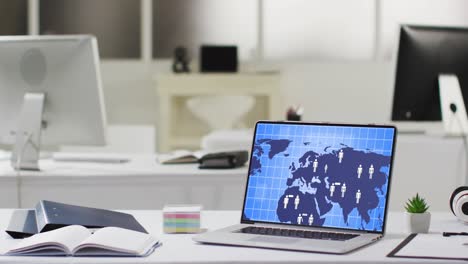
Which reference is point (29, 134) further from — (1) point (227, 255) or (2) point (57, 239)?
(1) point (227, 255)

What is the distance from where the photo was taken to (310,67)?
7082mm

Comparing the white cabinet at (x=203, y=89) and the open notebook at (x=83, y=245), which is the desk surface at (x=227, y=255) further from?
the white cabinet at (x=203, y=89)

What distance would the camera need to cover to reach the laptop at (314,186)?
6.66ft

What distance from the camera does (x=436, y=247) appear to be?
76.9 inches

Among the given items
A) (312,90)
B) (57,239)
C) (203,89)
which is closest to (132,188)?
(57,239)

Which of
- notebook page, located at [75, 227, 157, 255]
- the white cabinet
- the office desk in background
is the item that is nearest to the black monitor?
the office desk in background

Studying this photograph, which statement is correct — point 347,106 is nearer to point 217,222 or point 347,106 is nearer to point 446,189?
point 446,189

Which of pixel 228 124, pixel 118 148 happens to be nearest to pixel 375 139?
pixel 118 148

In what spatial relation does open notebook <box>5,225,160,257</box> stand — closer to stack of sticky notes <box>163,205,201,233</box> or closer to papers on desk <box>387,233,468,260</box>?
stack of sticky notes <box>163,205,201,233</box>

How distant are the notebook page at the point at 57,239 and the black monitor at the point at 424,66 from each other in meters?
2.38

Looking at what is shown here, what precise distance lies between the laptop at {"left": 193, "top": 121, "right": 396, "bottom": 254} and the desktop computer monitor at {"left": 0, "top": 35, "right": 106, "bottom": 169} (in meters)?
1.42

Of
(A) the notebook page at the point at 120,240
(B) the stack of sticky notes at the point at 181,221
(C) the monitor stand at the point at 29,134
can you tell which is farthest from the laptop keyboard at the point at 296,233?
(C) the monitor stand at the point at 29,134

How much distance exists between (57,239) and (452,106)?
8.57ft

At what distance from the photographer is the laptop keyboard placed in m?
2.01
